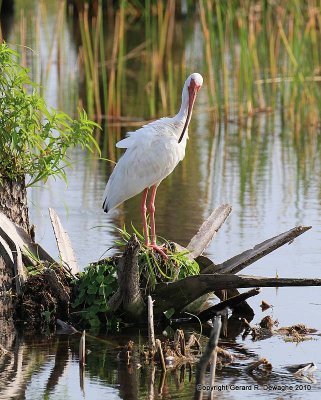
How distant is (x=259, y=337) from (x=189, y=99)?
2.36m

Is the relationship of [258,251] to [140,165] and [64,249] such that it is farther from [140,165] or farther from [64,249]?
[64,249]

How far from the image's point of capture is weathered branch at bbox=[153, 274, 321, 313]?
858 cm

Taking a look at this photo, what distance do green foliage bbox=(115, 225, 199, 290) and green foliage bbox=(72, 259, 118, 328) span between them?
9.1 inches

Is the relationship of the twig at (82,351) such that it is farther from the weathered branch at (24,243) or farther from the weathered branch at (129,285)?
the weathered branch at (24,243)

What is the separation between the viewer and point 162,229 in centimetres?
1267

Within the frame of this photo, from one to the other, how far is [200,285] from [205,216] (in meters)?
4.49

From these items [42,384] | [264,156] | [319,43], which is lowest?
[42,384]

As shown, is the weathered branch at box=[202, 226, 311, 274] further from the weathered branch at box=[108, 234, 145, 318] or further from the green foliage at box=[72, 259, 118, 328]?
the green foliage at box=[72, 259, 118, 328]

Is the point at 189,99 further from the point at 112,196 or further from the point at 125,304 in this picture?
the point at 125,304

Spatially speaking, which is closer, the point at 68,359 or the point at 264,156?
the point at 68,359

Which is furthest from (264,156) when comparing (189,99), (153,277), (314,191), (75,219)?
(153,277)

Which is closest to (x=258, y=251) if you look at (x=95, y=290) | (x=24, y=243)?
(x=95, y=290)

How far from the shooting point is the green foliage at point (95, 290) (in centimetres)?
917

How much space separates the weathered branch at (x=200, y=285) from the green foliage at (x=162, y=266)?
109 millimetres
